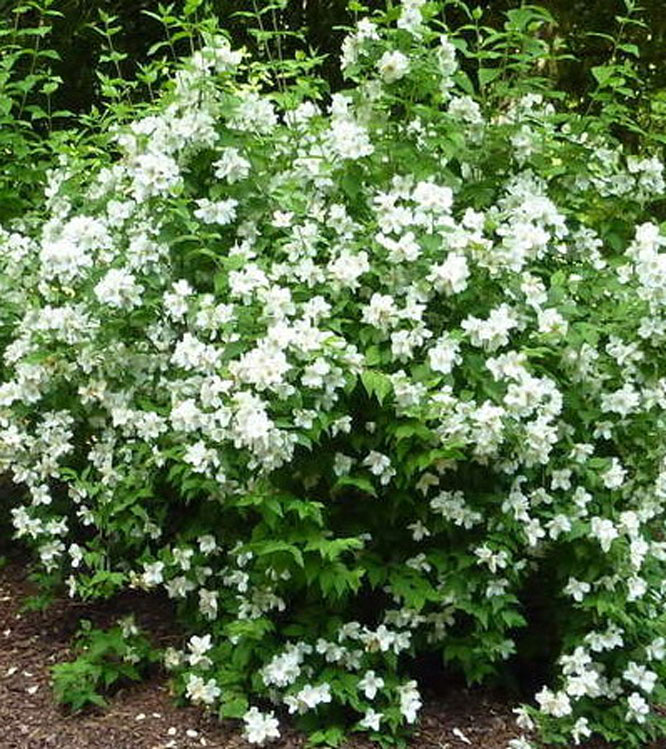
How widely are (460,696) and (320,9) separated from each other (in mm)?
5002

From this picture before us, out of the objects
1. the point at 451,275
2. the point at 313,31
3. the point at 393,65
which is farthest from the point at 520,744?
the point at 313,31

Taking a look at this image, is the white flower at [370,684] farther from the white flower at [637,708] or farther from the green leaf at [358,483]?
the white flower at [637,708]

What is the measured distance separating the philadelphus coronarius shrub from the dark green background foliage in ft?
12.1

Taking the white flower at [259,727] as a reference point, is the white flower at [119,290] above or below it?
above

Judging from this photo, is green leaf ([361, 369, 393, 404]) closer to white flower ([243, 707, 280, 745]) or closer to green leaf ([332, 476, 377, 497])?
green leaf ([332, 476, 377, 497])

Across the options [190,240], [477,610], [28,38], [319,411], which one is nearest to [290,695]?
[477,610]

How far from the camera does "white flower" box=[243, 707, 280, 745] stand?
3.45 meters

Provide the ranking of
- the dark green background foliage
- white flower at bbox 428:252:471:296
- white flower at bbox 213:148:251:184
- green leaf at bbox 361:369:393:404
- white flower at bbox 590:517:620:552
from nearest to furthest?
green leaf at bbox 361:369:393:404
white flower at bbox 428:252:471:296
white flower at bbox 590:517:620:552
white flower at bbox 213:148:251:184
the dark green background foliage

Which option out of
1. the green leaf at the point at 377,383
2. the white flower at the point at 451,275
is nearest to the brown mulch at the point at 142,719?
the green leaf at the point at 377,383

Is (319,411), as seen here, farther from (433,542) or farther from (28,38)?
(28,38)

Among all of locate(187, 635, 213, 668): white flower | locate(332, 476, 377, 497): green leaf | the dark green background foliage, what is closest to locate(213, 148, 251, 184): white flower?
locate(332, 476, 377, 497): green leaf

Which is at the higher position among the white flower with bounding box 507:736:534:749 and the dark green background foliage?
the dark green background foliage

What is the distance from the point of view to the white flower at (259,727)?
3447 millimetres

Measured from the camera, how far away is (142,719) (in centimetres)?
367
